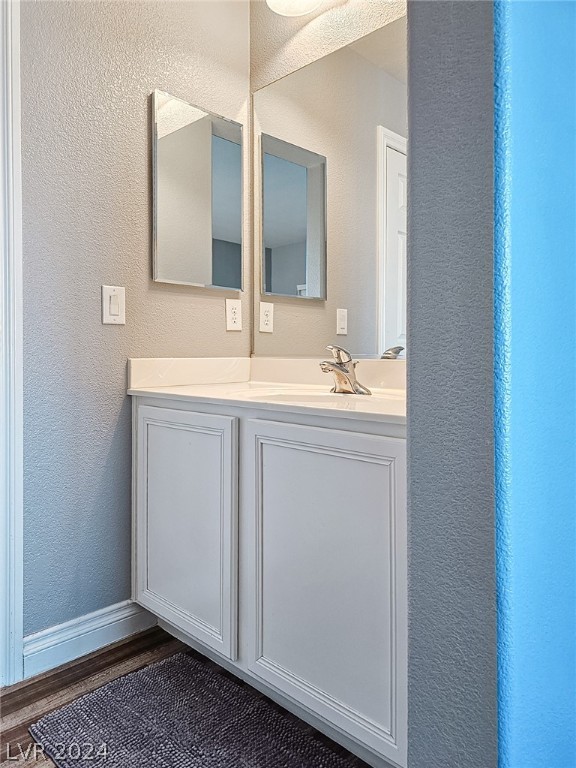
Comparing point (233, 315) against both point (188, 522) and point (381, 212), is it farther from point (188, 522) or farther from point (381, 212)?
point (188, 522)

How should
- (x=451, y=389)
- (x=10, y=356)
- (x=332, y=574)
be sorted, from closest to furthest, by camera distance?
(x=451, y=389) → (x=332, y=574) → (x=10, y=356)

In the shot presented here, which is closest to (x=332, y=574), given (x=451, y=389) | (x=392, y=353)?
(x=451, y=389)

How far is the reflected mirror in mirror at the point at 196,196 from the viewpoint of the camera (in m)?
1.80

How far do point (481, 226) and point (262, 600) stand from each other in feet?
3.37

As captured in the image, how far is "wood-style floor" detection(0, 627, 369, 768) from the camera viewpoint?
122 centimetres

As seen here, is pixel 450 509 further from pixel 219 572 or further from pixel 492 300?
pixel 219 572

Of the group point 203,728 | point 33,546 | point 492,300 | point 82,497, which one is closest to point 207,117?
point 82,497

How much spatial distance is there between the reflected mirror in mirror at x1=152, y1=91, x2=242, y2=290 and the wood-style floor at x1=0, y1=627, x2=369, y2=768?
1190 millimetres

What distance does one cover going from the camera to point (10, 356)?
1.47 metres

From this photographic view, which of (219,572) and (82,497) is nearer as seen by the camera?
(219,572)

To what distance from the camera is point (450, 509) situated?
2.09 feet

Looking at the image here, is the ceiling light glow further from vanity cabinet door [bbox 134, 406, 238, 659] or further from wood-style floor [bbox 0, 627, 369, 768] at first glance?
wood-style floor [bbox 0, 627, 369, 768]

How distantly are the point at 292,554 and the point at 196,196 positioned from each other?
4.33 ft

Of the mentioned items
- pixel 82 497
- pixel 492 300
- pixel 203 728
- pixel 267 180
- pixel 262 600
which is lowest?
pixel 203 728
